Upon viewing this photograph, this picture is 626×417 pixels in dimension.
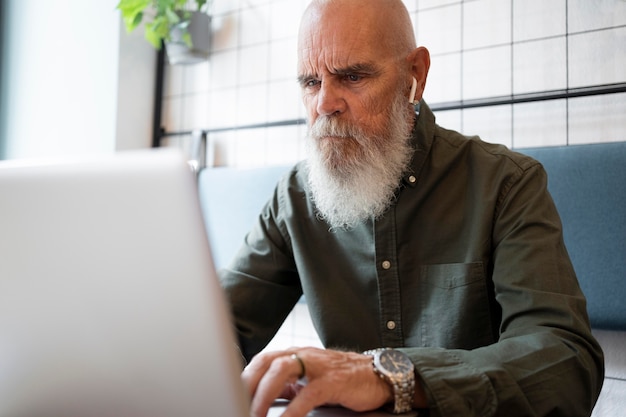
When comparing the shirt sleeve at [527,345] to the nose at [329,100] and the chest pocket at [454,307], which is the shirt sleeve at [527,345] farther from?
the nose at [329,100]

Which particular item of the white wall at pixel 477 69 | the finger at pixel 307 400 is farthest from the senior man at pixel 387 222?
the white wall at pixel 477 69

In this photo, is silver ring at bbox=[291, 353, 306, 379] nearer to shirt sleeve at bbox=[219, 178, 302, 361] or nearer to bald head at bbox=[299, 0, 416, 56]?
shirt sleeve at bbox=[219, 178, 302, 361]

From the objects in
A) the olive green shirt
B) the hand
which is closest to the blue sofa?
the olive green shirt

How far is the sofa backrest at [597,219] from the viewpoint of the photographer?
1.29 meters

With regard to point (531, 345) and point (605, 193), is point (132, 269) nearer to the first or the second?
point (531, 345)

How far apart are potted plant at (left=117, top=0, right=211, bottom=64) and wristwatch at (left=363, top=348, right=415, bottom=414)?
1.78 meters

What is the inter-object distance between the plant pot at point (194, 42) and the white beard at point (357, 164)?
1.23 metres

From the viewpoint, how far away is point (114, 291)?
39 cm

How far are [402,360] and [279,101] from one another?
1.57 metres

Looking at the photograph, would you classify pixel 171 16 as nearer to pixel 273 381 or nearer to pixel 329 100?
pixel 329 100

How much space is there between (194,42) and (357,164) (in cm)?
130

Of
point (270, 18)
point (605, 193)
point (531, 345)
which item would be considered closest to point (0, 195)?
point (531, 345)

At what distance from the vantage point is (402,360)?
62 cm

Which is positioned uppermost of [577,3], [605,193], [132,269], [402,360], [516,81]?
[577,3]
